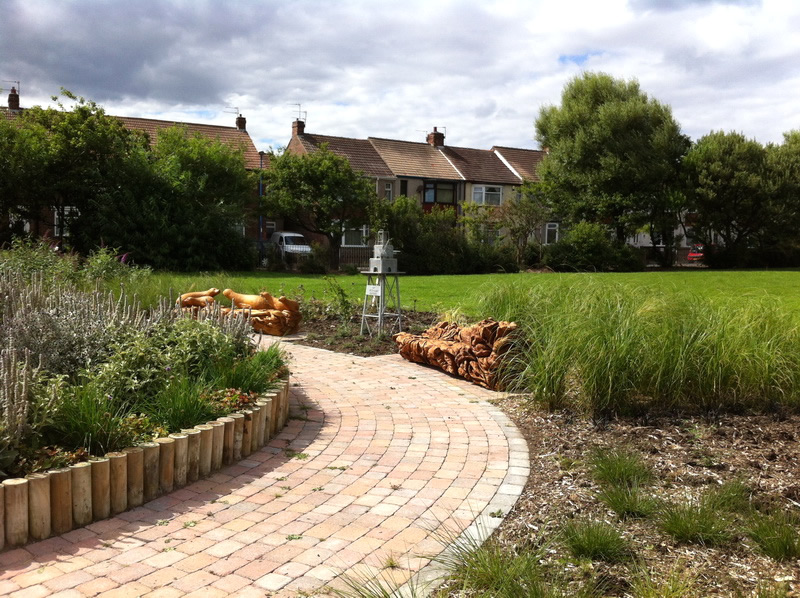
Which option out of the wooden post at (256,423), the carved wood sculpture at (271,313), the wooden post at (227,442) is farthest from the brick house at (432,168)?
the wooden post at (227,442)

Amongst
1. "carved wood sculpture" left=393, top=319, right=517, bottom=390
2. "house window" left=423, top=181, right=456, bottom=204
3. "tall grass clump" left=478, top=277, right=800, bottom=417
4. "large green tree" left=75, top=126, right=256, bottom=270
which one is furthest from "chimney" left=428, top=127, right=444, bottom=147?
"tall grass clump" left=478, top=277, right=800, bottom=417

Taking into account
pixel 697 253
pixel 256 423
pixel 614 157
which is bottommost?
pixel 256 423

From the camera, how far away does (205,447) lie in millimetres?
4164

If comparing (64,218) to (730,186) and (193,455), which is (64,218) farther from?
(730,186)

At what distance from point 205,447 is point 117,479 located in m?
0.66

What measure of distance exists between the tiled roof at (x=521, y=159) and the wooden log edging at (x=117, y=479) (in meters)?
45.9

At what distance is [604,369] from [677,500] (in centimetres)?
167

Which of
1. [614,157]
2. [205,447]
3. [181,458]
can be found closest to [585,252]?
[614,157]

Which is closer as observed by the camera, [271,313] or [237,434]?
[237,434]

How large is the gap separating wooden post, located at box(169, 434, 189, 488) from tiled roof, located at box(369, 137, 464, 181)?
129ft

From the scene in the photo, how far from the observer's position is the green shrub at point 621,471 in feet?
12.7

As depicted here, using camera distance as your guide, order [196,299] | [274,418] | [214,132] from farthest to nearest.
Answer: [214,132], [196,299], [274,418]

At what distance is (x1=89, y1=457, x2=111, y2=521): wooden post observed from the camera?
11.4 feet

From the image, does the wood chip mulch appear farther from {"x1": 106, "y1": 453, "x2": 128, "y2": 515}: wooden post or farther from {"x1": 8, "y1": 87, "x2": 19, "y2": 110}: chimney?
{"x1": 8, "y1": 87, "x2": 19, "y2": 110}: chimney
